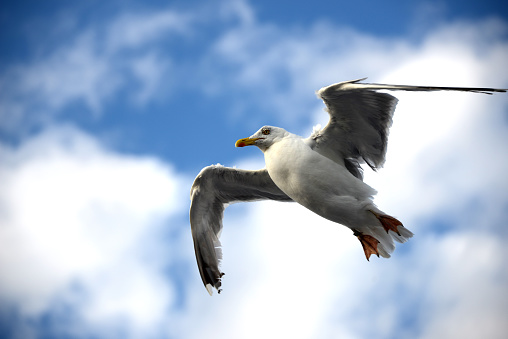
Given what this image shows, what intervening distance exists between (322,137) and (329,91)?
1.16m

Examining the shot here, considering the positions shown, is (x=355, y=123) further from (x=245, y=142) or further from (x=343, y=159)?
(x=245, y=142)

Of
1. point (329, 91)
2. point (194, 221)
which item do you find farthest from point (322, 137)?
point (194, 221)

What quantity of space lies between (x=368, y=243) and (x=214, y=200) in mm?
3285

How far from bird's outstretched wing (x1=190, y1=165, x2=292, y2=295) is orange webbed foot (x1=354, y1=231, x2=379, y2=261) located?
182 centimetres

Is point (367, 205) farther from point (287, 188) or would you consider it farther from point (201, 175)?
point (201, 175)

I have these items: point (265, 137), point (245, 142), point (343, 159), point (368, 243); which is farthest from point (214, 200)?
point (368, 243)

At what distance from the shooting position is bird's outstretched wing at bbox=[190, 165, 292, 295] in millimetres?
11461

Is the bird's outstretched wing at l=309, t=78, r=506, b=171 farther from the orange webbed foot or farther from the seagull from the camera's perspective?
the orange webbed foot

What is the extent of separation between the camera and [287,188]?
9695 millimetres

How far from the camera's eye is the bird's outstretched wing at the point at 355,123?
9.15 metres

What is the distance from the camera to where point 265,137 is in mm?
10258

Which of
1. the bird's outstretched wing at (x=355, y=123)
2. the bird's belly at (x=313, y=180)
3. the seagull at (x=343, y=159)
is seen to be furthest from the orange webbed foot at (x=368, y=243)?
the bird's outstretched wing at (x=355, y=123)

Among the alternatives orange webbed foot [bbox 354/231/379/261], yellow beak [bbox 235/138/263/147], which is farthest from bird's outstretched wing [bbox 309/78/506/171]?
orange webbed foot [bbox 354/231/379/261]

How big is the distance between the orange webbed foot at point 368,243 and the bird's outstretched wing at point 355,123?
125 cm
